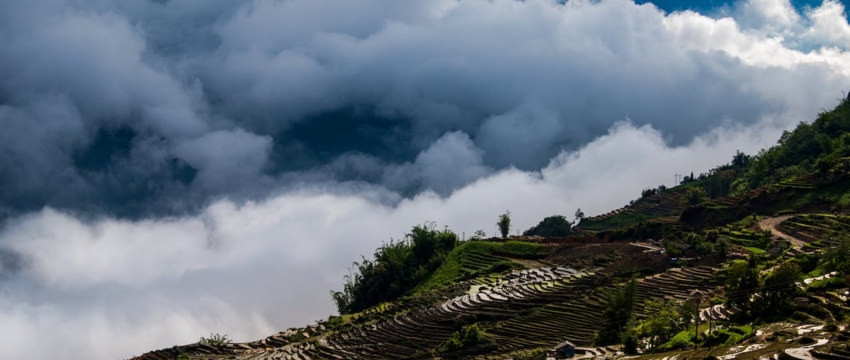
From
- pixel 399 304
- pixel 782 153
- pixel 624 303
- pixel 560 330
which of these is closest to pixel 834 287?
pixel 624 303

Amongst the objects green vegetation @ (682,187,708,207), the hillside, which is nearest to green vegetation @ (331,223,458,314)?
the hillside

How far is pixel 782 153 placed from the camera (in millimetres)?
135625

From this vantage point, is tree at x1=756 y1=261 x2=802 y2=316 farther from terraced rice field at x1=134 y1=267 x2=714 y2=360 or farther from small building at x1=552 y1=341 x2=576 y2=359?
terraced rice field at x1=134 y1=267 x2=714 y2=360

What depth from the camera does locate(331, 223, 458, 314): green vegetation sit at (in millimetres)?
110006

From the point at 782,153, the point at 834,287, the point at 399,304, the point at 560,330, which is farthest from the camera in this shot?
the point at 782,153

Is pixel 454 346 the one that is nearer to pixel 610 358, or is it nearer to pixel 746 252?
pixel 610 358

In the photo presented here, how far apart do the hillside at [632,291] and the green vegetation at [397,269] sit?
188mm

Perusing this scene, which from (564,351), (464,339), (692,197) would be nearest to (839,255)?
(564,351)

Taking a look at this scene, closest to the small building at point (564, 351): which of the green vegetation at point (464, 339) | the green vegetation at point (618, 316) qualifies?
the green vegetation at point (618, 316)

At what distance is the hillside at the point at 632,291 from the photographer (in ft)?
176

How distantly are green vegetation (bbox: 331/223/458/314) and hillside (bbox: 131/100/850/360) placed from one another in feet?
0.62

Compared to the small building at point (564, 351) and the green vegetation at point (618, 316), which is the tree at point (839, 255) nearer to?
the green vegetation at point (618, 316)

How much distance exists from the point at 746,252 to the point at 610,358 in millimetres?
33154

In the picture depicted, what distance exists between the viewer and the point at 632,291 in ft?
208
